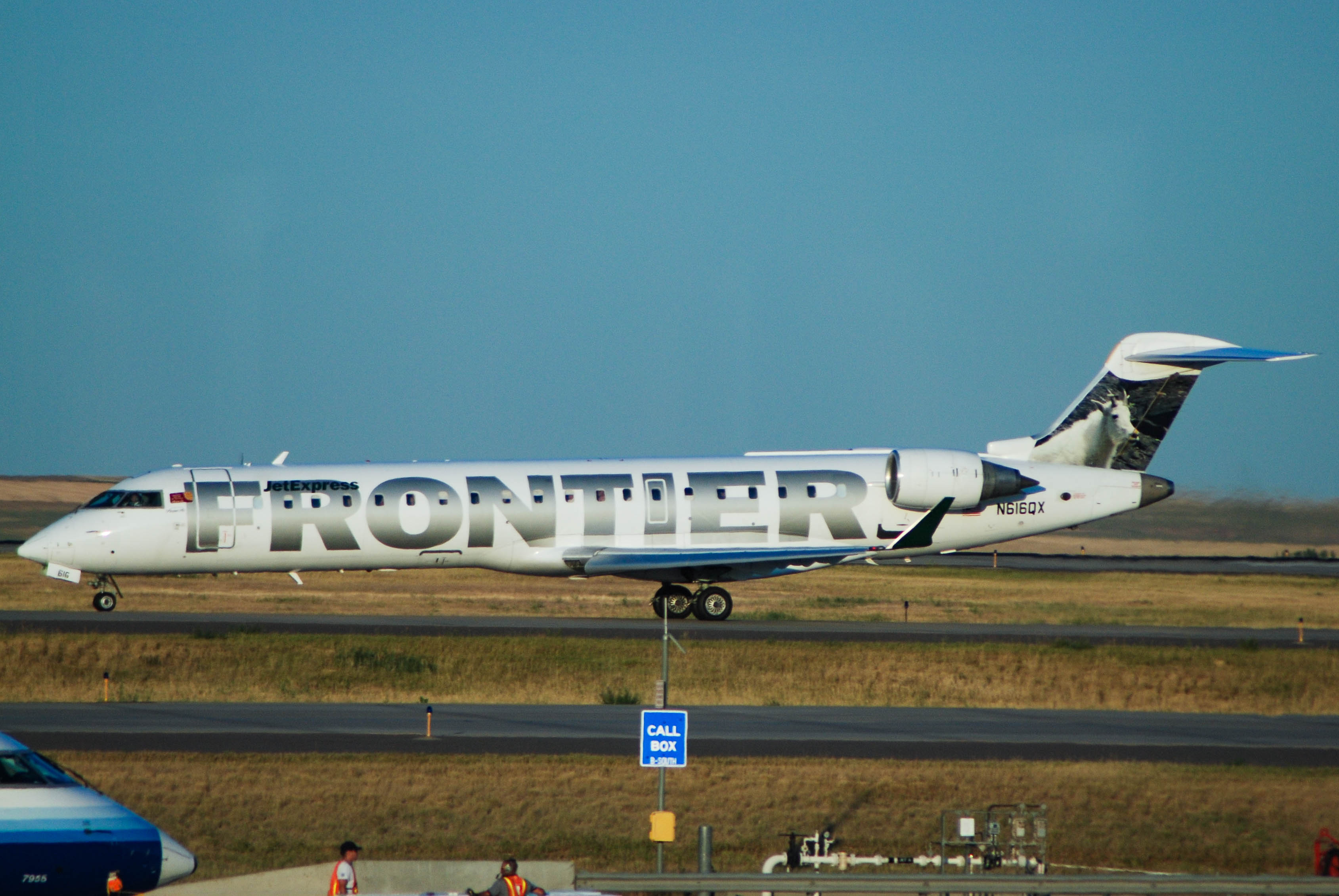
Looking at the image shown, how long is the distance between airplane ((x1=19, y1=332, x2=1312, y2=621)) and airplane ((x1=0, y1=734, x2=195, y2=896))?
1998 centimetres

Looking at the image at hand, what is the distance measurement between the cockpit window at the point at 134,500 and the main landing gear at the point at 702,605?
1229cm

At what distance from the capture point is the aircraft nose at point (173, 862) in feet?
39.2

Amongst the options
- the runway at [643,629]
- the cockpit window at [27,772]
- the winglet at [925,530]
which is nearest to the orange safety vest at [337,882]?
the cockpit window at [27,772]

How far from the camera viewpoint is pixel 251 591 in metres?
47.0

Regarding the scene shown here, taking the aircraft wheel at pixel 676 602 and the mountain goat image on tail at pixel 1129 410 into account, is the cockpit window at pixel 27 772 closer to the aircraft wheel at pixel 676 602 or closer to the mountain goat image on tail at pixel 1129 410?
the aircraft wheel at pixel 676 602

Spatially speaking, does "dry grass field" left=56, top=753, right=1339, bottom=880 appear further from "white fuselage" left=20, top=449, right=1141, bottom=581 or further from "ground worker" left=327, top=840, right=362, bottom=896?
"white fuselage" left=20, top=449, right=1141, bottom=581

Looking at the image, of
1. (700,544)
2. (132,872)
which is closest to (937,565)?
(700,544)

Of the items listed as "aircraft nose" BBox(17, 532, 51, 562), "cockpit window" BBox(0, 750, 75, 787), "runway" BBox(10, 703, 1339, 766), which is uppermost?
"aircraft nose" BBox(17, 532, 51, 562)

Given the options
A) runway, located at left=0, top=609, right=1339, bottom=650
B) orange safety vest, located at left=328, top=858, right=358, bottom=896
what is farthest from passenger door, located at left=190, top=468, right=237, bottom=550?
orange safety vest, located at left=328, top=858, right=358, bottom=896

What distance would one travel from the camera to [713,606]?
34.1 metres

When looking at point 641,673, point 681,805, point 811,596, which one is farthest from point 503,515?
point 811,596

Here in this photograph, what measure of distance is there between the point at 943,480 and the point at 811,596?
47.8ft

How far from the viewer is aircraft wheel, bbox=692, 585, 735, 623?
112ft

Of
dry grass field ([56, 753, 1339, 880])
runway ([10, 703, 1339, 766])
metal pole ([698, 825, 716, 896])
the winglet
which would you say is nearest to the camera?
metal pole ([698, 825, 716, 896])
